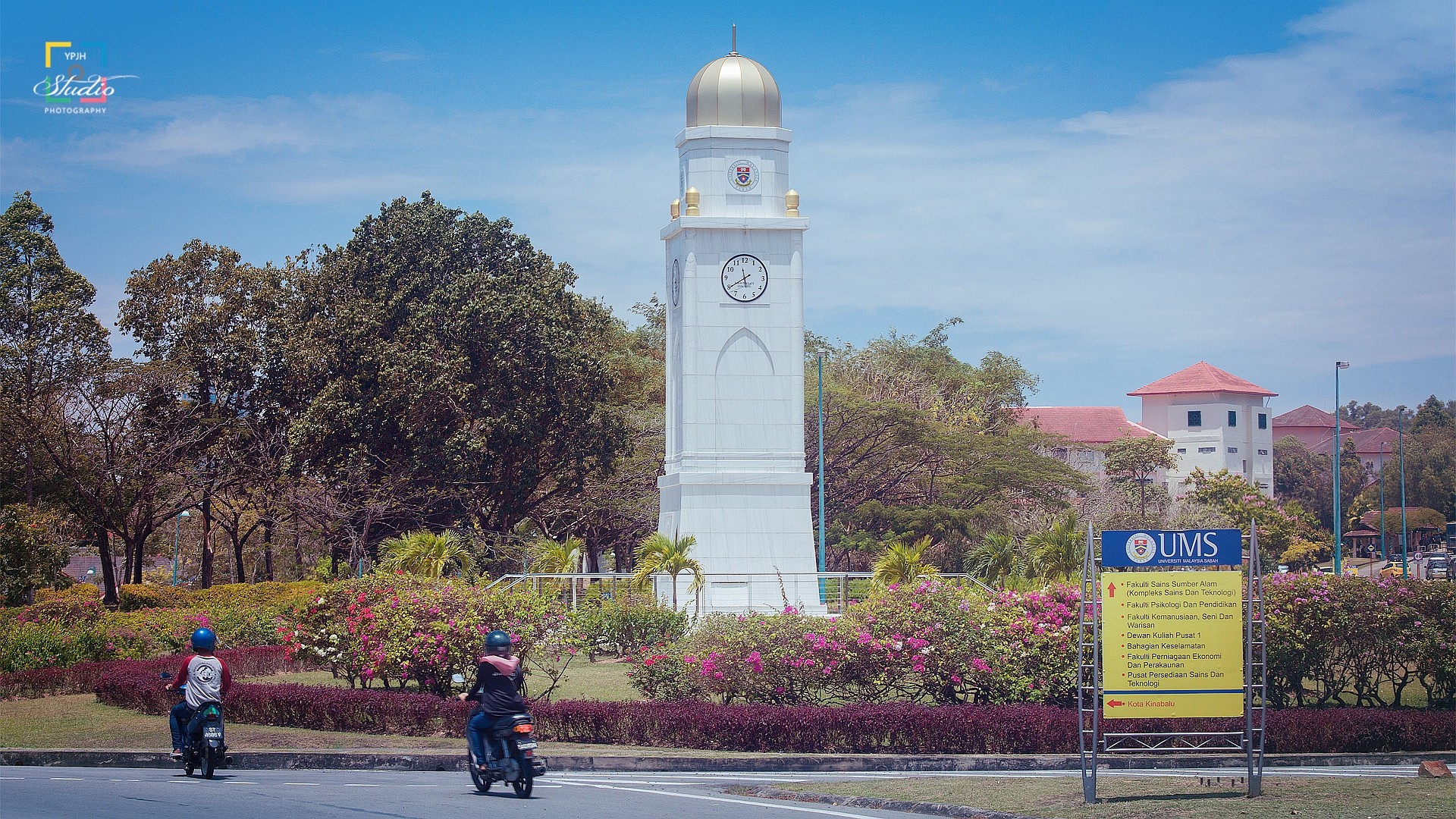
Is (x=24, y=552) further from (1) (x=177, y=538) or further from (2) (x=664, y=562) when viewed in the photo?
(1) (x=177, y=538)

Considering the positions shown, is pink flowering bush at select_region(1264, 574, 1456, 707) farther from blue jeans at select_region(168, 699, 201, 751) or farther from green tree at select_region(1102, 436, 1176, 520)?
green tree at select_region(1102, 436, 1176, 520)

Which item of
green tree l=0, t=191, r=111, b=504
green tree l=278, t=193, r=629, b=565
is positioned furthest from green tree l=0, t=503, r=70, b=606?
green tree l=278, t=193, r=629, b=565

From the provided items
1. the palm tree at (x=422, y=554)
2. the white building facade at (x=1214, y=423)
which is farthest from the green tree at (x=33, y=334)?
the white building facade at (x=1214, y=423)

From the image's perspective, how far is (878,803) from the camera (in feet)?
41.9

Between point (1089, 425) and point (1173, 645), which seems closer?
point (1173, 645)

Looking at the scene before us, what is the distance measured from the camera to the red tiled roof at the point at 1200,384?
93.4 meters

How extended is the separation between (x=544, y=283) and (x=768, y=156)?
11177mm

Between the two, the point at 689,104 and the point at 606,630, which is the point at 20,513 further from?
the point at 689,104

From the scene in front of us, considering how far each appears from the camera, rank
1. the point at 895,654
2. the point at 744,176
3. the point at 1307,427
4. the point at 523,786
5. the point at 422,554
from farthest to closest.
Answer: the point at 1307,427, the point at 744,176, the point at 422,554, the point at 895,654, the point at 523,786

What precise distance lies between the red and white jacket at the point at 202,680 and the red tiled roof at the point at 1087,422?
81.0 meters

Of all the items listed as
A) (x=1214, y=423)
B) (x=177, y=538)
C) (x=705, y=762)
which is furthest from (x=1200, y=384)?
(x=705, y=762)

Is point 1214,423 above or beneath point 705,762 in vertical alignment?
above

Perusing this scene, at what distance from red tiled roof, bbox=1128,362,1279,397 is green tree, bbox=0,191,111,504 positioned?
2878 inches

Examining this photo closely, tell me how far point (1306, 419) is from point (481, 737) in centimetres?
12411
